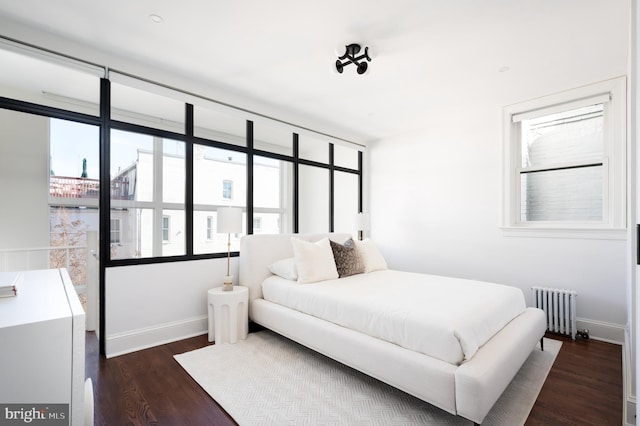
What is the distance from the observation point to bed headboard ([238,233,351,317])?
3273 millimetres

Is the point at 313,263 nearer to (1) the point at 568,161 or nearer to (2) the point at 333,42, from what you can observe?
(2) the point at 333,42

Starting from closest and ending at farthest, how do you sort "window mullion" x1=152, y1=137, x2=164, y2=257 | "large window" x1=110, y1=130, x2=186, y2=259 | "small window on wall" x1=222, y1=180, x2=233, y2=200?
"large window" x1=110, y1=130, x2=186, y2=259 → "window mullion" x1=152, y1=137, x2=164, y2=257 → "small window on wall" x1=222, y1=180, x2=233, y2=200

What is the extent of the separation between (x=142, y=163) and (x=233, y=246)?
1289 millimetres

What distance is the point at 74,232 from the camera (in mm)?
3900

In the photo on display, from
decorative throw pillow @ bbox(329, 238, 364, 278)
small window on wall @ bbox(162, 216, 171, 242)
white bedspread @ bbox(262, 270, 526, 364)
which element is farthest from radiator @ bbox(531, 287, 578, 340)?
small window on wall @ bbox(162, 216, 171, 242)

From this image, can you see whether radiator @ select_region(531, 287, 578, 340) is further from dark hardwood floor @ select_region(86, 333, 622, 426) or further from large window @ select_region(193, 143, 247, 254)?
large window @ select_region(193, 143, 247, 254)

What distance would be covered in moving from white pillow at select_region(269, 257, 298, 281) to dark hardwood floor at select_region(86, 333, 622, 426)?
3.64 ft

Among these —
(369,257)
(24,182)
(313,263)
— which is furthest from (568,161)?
(24,182)

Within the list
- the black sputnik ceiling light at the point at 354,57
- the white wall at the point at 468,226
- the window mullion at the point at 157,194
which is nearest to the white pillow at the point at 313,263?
the window mullion at the point at 157,194

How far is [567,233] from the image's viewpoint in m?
3.24

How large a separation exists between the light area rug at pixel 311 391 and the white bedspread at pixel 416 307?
39cm

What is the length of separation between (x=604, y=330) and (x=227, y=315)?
12.1 feet

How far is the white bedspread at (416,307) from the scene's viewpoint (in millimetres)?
1811

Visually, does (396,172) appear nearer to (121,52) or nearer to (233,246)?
(233,246)
